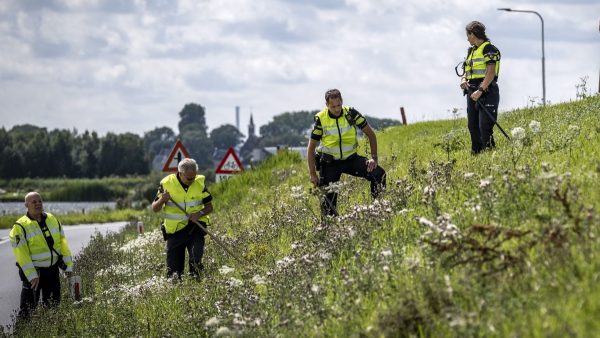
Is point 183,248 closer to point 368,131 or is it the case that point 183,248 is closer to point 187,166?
point 187,166

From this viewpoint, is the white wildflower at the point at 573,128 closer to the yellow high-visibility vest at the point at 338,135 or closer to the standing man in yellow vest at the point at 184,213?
the yellow high-visibility vest at the point at 338,135

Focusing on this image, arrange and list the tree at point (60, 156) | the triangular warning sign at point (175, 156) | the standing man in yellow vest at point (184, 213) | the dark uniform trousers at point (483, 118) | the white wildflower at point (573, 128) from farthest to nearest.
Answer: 1. the tree at point (60, 156)
2. the triangular warning sign at point (175, 156)
3. the dark uniform trousers at point (483, 118)
4. the standing man in yellow vest at point (184, 213)
5. the white wildflower at point (573, 128)

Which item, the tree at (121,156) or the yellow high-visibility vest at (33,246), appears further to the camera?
the tree at (121,156)

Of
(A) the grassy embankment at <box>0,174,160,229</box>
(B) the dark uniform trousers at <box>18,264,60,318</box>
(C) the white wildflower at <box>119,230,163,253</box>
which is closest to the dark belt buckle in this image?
(B) the dark uniform trousers at <box>18,264,60,318</box>

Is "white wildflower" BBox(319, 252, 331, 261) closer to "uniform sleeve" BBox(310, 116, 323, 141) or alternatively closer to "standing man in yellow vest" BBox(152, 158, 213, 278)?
"uniform sleeve" BBox(310, 116, 323, 141)

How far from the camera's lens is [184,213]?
39.4 feet

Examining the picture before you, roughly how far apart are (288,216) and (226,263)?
3.60 ft

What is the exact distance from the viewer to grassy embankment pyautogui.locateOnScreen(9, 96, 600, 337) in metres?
6.17

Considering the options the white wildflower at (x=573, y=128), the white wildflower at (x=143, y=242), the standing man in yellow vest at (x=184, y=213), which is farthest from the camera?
the white wildflower at (x=143, y=242)

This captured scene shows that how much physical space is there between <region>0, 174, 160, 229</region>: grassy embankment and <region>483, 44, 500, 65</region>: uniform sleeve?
3496cm

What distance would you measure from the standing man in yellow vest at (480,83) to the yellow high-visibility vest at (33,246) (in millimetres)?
5690

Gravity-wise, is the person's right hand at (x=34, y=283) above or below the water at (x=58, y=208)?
above

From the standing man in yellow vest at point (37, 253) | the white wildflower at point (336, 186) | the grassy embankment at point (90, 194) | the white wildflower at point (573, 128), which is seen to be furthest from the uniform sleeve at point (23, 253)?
the grassy embankment at point (90, 194)

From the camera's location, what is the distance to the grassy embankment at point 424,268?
20.2 feet
